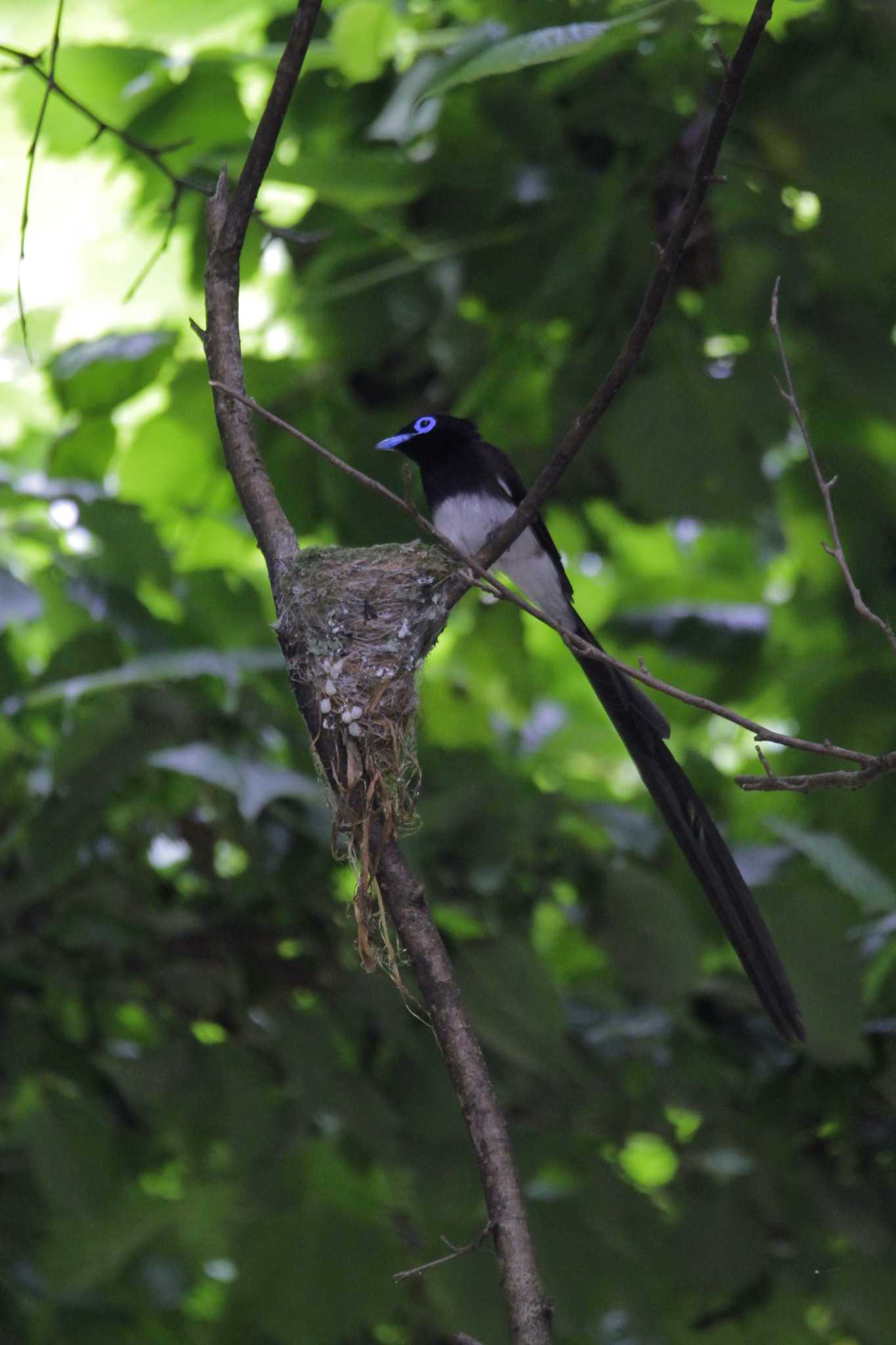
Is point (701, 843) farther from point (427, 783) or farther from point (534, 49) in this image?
point (534, 49)

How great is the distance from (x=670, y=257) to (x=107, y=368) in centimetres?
240

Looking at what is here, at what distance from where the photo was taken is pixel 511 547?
382cm

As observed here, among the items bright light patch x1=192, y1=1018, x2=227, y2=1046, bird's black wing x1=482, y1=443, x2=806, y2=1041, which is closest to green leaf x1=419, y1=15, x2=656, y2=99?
bird's black wing x1=482, y1=443, x2=806, y2=1041

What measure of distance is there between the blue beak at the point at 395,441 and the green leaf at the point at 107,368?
2.35 feet

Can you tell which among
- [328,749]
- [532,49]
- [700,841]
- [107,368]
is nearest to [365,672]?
[328,749]

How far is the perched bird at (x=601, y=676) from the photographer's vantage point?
273cm

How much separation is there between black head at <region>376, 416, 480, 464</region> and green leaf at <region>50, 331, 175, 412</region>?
0.74m

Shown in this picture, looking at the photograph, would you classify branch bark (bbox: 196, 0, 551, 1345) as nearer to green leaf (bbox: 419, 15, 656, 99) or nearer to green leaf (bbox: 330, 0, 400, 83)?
green leaf (bbox: 419, 15, 656, 99)

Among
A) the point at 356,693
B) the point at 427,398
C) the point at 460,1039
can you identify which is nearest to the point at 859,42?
the point at 427,398

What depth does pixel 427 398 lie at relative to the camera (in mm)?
4848

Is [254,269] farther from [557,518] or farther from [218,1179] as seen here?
[218,1179]

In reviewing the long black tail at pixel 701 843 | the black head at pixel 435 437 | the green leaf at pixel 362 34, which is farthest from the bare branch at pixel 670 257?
the black head at pixel 435 437

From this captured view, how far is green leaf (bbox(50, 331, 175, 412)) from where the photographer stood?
3.80 metres

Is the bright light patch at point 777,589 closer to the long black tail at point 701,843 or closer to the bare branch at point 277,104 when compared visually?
the long black tail at point 701,843
